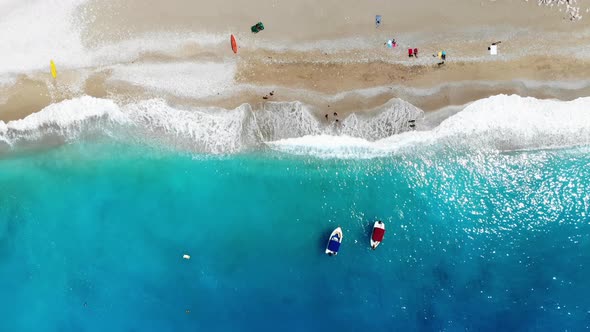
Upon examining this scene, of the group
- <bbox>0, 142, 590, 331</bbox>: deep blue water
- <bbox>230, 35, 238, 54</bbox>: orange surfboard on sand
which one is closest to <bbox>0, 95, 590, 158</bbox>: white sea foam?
<bbox>0, 142, 590, 331</bbox>: deep blue water

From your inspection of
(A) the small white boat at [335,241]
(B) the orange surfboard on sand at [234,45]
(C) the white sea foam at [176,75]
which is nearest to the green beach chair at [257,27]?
(B) the orange surfboard on sand at [234,45]

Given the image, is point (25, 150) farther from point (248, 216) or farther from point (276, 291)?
point (276, 291)

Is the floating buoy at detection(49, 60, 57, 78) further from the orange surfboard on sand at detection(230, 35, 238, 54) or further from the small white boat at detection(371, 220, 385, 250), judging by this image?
the small white boat at detection(371, 220, 385, 250)

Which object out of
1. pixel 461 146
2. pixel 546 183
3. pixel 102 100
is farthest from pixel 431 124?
pixel 102 100

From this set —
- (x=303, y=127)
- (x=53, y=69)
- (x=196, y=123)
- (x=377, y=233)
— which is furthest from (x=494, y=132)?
(x=53, y=69)

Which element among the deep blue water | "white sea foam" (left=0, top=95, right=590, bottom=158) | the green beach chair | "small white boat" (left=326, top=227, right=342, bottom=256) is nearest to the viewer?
the green beach chair

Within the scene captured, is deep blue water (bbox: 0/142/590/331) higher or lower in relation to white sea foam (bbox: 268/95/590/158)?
lower
